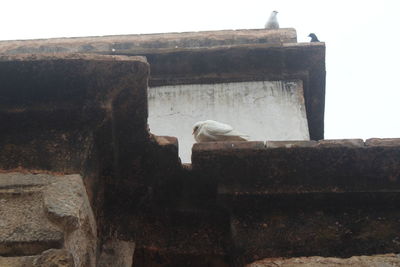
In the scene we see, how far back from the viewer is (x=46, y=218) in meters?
2.71

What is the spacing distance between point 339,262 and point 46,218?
1.39 metres

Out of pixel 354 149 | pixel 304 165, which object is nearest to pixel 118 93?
pixel 304 165

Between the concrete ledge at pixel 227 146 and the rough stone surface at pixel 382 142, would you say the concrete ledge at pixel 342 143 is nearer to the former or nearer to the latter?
the rough stone surface at pixel 382 142

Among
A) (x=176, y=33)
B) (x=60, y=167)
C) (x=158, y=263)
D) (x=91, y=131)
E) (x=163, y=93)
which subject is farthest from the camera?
(x=176, y=33)

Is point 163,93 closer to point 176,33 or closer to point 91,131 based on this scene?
point 176,33

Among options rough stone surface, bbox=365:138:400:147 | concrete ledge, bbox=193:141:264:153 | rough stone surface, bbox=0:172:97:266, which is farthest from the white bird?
rough stone surface, bbox=0:172:97:266

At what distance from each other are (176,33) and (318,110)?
1419mm

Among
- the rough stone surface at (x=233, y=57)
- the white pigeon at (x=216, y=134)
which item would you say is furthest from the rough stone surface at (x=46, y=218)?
the rough stone surface at (x=233, y=57)

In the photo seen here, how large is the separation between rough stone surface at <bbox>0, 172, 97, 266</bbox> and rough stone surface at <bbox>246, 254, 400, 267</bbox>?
890 mm

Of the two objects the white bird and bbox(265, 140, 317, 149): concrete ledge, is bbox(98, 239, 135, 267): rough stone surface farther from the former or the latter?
the white bird

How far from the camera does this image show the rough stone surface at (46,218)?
8.52ft

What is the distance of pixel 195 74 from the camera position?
523 cm

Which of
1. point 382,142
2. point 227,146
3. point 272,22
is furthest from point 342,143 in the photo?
point 272,22

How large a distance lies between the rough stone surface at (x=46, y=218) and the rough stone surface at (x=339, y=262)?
0.89 m
